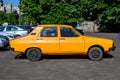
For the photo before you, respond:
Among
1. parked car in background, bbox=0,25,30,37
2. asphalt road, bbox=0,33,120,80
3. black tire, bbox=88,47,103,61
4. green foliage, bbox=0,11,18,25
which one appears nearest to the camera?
asphalt road, bbox=0,33,120,80

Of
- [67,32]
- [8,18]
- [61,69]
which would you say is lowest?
[61,69]

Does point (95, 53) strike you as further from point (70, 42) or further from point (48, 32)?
point (48, 32)

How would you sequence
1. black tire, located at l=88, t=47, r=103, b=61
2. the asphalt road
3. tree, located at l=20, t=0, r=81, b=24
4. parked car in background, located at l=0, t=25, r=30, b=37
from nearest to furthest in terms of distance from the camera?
the asphalt road → black tire, located at l=88, t=47, r=103, b=61 → parked car in background, located at l=0, t=25, r=30, b=37 → tree, located at l=20, t=0, r=81, b=24

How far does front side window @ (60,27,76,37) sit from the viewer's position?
15.6 metres

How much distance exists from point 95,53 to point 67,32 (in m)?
1.54

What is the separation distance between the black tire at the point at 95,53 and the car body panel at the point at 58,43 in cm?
18

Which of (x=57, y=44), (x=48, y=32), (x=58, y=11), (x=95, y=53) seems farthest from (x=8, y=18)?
(x=95, y=53)

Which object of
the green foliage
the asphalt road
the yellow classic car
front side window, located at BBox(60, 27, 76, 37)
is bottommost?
the asphalt road

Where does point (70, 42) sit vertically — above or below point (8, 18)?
below

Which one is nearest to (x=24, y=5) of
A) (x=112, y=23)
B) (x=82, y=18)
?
(x=82, y=18)

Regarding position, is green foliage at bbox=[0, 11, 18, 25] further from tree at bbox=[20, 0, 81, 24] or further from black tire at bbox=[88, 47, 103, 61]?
black tire at bbox=[88, 47, 103, 61]

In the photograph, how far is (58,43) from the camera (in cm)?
1541

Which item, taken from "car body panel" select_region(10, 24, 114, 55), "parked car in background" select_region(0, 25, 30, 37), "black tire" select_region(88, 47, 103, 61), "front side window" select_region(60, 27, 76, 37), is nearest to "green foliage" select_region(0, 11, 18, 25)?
"parked car in background" select_region(0, 25, 30, 37)

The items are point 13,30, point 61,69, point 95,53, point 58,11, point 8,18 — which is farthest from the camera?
point 8,18
